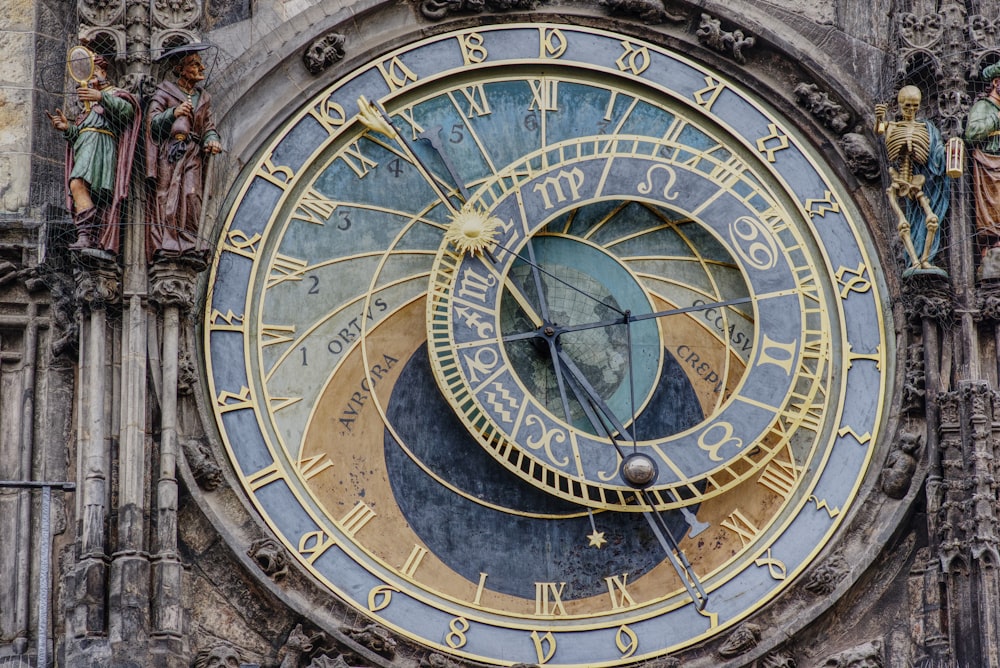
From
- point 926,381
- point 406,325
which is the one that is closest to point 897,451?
point 926,381

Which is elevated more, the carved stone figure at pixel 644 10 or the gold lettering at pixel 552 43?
the carved stone figure at pixel 644 10

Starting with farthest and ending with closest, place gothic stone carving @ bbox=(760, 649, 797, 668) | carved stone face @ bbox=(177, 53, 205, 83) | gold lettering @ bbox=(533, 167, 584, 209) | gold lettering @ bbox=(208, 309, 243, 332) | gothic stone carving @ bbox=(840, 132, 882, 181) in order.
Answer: gothic stone carving @ bbox=(840, 132, 882, 181) < gold lettering @ bbox=(533, 167, 584, 209) < carved stone face @ bbox=(177, 53, 205, 83) < gold lettering @ bbox=(208, 309, 243, 332) < gothic stone carving @ bbox=(760, 649, 797, 668)

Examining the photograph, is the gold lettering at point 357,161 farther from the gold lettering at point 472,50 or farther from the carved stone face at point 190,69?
the carved stone face at point 190,69

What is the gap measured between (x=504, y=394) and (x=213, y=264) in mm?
1443

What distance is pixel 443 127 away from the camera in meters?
13.4

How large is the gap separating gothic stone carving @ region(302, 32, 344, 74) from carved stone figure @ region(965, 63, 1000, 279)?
2.94 meters

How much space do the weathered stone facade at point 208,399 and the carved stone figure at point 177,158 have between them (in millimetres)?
90

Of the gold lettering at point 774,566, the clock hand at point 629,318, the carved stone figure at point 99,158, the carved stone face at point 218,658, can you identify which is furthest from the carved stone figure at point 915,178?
the carved stone face at point 218,658

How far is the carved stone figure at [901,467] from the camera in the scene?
12.8 metres

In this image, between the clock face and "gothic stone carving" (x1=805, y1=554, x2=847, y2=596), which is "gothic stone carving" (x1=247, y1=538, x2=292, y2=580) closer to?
the clock face

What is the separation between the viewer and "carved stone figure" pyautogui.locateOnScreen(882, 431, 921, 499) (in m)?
12.8

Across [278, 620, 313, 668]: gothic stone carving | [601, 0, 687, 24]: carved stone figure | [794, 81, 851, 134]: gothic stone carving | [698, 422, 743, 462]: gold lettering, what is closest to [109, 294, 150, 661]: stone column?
[278, 620, 313, 668]: gothic stone carving

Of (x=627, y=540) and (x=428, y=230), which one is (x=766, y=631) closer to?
(x=627, y=540)

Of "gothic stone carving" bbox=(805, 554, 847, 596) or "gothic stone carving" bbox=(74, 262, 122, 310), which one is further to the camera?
"gothic stone carving" bbox=(805, 554, 847, 596)
